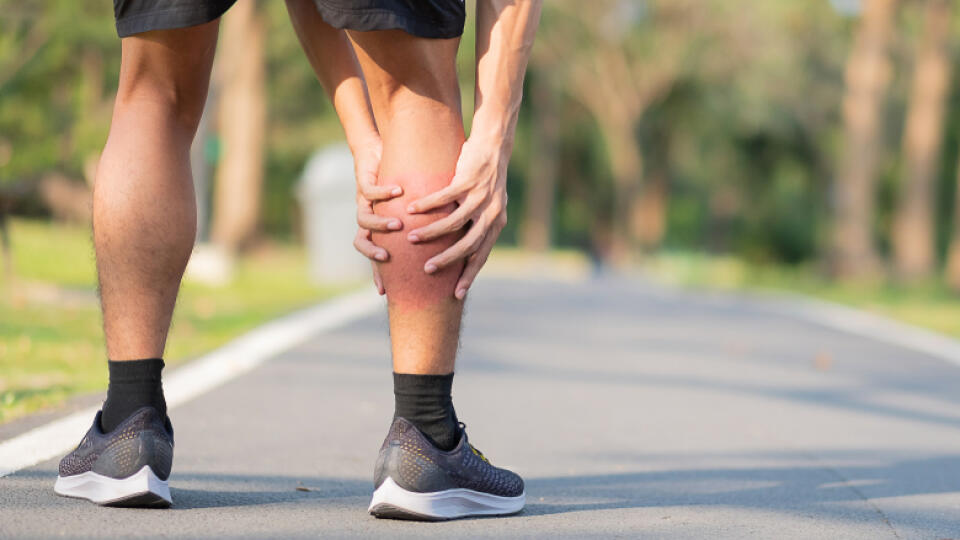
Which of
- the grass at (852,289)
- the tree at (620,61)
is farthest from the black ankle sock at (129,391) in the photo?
the tree at (620,61)

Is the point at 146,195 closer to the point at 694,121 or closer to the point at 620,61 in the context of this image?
the point at 620,61

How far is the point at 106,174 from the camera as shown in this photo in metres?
3.05

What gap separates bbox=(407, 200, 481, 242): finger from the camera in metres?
2.89

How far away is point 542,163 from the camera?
54.0 meters

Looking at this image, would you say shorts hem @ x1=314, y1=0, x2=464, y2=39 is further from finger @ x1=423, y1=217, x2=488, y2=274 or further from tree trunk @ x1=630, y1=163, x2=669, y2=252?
tree trunk @ x1=630, y1=163, x2=669, y2=252

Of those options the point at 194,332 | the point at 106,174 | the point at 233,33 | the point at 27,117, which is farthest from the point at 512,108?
the point at 233,33

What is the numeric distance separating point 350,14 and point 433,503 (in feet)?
3.31

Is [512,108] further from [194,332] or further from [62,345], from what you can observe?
[194,332]

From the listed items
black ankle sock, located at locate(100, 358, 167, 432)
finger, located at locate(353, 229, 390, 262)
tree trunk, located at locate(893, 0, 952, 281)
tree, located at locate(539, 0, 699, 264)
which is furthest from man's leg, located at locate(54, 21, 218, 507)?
tree, located at locate(539, 0, 699, 264)

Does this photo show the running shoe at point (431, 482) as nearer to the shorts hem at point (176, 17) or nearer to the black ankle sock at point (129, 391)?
the black ankle sock at point (129, 391)

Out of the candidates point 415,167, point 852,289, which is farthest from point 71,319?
point 852,289

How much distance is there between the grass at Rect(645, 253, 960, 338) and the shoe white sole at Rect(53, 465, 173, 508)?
9.46 metres

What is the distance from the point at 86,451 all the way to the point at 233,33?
23.8 meters

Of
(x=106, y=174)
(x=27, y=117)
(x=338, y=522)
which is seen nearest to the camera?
(x=338, y=522)
